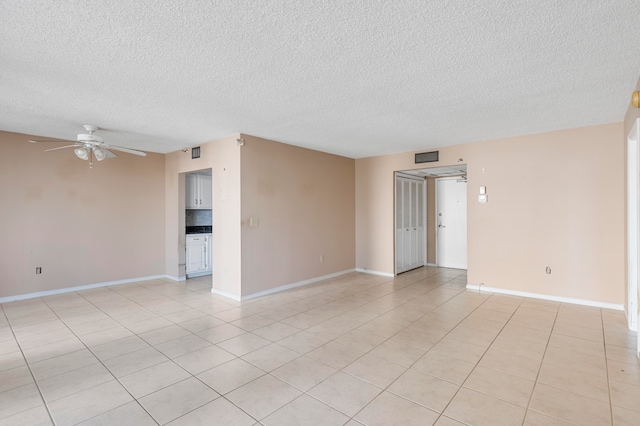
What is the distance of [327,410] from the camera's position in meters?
2.15

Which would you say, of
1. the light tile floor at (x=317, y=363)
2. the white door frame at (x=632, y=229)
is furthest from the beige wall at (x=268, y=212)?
the white door frame at (x=632, y=229)

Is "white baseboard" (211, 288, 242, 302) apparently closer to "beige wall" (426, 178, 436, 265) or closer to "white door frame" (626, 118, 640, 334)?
"white door frame" (626, 118, 640, 334)

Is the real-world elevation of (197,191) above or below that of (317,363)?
above

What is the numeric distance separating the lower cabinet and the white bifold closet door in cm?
397

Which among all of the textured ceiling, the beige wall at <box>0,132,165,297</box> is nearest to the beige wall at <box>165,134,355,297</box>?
the beige wall at <box>0,132,165,297</box>

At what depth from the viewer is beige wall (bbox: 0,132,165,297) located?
15.8ft

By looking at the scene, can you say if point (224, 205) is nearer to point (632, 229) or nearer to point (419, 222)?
point (419, 222)

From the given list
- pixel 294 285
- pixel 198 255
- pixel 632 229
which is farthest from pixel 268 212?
pixel 632 229

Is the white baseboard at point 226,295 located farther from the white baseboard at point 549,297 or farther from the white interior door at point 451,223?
the white interior door at point 451,223

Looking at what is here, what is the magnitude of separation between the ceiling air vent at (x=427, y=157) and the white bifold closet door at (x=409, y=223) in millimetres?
754

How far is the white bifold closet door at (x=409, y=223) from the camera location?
6715 mm

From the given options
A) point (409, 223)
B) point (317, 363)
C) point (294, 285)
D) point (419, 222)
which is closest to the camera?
point (317, 363)

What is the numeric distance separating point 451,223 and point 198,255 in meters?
5.64

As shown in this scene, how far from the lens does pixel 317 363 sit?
282 centimetres
